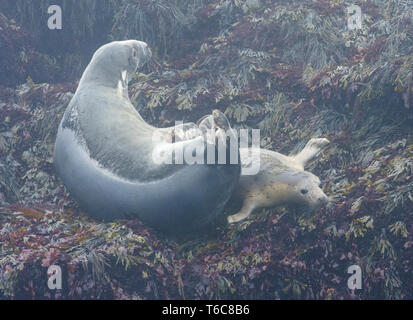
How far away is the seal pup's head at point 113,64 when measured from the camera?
6152 mm

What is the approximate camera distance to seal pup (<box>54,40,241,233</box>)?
4.88m

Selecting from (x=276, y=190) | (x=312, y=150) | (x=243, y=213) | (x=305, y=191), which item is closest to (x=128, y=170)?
(x=243, y=213)

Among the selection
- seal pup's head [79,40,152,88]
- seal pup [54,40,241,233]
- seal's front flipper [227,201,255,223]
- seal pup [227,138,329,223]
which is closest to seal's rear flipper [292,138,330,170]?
seal pup [227,138,329,223]

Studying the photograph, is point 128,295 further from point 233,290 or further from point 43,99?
point 43,99

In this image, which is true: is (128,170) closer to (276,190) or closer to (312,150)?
(276,190)

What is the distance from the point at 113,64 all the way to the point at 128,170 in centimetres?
166

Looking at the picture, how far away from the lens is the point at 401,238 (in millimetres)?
5047

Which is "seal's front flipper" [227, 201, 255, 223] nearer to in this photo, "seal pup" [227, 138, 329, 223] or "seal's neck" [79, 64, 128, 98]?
A: "seal pup" [227, 138, 329, 223]

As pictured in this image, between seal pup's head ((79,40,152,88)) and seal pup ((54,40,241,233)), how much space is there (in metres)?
0.05

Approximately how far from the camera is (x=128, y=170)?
5.12 m

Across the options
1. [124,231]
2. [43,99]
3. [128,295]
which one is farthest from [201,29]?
[128,295]

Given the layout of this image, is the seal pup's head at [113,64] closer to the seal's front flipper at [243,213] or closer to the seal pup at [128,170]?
the seal pup at [128,170]

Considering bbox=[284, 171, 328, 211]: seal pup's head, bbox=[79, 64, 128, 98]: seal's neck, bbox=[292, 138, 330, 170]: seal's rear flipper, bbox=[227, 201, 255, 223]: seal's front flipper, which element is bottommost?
bbox=[227, 201, 255, 223]: seal's front flipper

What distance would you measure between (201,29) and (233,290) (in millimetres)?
4545
